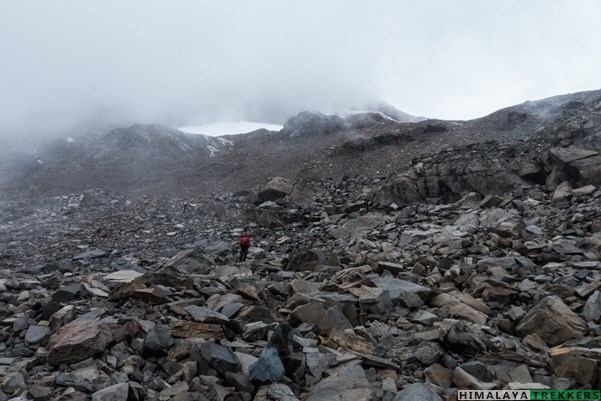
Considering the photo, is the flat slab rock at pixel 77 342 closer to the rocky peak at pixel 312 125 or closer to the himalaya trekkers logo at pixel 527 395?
the himalaya trekkers logo at pixel 527 395

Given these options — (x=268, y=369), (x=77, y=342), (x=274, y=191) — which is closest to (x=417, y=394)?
(x=268, y=369)

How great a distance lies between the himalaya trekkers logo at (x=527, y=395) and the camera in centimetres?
428

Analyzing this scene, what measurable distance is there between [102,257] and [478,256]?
1163 cm

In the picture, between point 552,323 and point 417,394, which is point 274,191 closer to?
point 552,323

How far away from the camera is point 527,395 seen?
4.28 meters

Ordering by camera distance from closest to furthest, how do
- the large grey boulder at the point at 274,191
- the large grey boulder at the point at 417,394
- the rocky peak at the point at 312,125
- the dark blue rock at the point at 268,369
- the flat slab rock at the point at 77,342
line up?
the large grey boulder at the point at 417,394, the dark blue rock at the point at 268,369, the flat slab rock at the point at 77,342, the large grey boulder at the point at 274,191, the rocky peak at the point at 312,125

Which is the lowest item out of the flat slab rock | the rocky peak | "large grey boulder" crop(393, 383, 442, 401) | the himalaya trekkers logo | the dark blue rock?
the himalaya trekkers logo

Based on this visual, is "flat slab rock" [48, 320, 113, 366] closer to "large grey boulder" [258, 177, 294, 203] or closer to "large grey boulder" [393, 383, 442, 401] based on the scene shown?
"large grey boulder" [393, 383, 442, 401]

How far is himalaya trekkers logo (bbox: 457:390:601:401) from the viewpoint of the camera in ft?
14.0

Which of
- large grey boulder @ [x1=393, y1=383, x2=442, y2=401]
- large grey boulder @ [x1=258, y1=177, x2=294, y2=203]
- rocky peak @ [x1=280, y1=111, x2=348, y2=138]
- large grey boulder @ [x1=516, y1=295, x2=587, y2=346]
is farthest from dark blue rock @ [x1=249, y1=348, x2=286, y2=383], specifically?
rocky peak @ [x1=280, y1=111, x2=348, y2=138]

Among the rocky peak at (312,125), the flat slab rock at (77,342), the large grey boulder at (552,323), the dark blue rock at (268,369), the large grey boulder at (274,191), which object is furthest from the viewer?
the rocky peak at (312,125)

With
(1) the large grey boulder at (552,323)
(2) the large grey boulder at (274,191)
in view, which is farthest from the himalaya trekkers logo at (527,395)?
(2) the large grey boulder at (274,191)

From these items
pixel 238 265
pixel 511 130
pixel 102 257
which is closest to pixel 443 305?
pixel 238 265

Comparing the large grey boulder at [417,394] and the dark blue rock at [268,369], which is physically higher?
the dark blue rock at [268,369]
